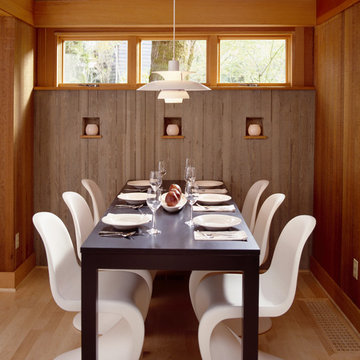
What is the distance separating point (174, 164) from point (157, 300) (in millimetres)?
1335

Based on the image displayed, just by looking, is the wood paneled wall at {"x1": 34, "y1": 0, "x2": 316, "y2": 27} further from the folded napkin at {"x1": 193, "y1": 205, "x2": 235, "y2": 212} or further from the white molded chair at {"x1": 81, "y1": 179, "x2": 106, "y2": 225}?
the folded napkin at {"x1": 193, "y1": 205, "x2": 235, "y2": 212}

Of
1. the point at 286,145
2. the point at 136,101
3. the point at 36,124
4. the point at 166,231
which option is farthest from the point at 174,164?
the point at 166,231

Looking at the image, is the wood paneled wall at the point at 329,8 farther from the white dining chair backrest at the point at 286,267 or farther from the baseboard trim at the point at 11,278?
the baseboard trim at the point at 11,278

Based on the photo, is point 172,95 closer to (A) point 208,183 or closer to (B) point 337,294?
(A) point 208,183

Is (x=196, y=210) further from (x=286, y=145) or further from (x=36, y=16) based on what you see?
(x=36, y=16)

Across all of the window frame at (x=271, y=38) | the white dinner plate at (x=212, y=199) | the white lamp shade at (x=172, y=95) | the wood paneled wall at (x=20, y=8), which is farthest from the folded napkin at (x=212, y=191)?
the wood paneled wall at (x=20, y=8)

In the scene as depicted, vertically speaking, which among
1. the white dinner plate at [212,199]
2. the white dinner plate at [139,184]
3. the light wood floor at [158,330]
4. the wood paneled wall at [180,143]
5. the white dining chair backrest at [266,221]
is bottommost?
the light wood floor at [158,330]

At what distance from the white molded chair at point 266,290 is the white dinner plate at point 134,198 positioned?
0.83m

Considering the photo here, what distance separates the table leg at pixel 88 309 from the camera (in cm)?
204

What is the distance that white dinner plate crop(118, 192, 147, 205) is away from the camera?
10.4 ft

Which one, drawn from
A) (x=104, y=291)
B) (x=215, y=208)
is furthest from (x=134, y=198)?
(x=104, y=291)

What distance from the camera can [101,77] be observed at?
14.3 feet

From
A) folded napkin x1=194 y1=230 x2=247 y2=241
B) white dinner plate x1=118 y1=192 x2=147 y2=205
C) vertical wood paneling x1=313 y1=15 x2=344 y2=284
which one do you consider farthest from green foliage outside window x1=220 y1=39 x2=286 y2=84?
folded napkin x1=194 y1=230 x2=247 y2=241

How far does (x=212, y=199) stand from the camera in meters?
3.24
